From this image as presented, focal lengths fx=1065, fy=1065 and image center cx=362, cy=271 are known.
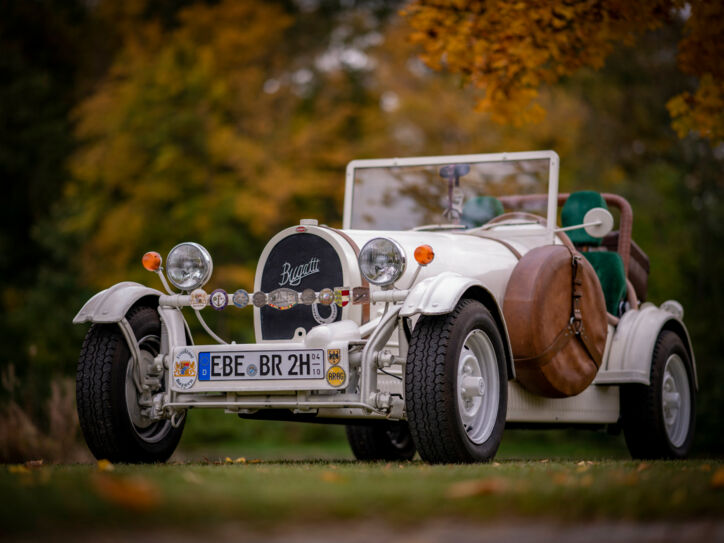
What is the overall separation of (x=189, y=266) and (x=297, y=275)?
68 centimetres

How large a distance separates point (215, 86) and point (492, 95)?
1067 centimetres

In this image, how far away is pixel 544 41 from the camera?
9016mm

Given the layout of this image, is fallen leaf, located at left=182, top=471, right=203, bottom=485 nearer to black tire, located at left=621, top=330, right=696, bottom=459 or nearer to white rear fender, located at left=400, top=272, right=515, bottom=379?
white rear fender, located at left=400, top=272, right=515, bottom=379

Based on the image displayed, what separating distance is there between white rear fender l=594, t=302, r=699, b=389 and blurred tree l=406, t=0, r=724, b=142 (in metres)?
1.59

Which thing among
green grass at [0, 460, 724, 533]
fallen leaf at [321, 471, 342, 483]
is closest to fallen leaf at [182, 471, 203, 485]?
green grass at [0, 460, 724, 533]

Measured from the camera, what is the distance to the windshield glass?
837 cm

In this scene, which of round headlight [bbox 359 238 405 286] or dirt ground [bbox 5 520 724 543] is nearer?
dirt ground [bbox 5 520 724 543]

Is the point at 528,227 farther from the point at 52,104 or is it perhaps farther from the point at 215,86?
the point at 52,104

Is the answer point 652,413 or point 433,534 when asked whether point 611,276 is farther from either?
point 433,534

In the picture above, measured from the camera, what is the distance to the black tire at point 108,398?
6426 millimetres

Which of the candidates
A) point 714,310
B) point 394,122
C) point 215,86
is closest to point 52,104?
point 215,86

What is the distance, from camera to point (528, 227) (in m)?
8.16

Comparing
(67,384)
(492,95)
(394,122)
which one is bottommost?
(67,384)

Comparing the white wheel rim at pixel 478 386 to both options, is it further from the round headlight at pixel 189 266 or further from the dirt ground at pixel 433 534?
the dirt ground at pixel 433 534
